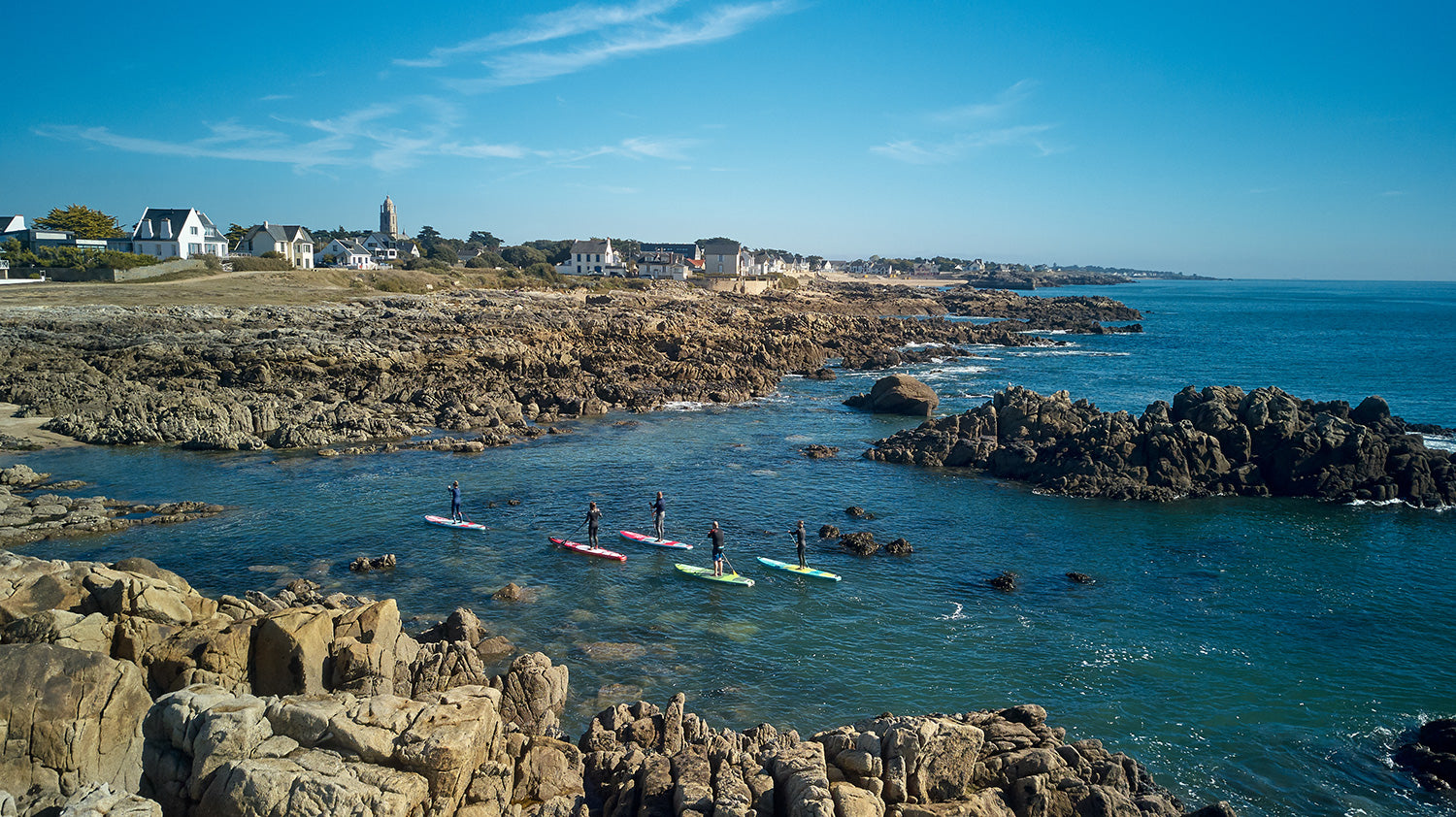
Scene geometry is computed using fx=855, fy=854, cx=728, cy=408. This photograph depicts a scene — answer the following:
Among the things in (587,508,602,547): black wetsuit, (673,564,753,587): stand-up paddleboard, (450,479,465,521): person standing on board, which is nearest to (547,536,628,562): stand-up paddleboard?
(587,508,602,547): black wetsuit

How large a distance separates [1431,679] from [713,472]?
23042 millimetres

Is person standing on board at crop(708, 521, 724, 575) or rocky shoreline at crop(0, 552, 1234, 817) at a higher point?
rocky shoreline at crop(0, 552, 1234, 817)

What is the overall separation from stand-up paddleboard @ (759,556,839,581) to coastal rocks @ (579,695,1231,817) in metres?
10.4

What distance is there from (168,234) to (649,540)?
81.9 m

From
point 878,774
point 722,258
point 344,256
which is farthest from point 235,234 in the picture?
point 878,774

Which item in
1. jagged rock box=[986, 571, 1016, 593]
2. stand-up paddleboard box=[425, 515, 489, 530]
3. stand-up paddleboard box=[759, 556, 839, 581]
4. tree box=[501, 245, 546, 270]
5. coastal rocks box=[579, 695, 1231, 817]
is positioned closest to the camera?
coastal rocks box=[579, 695, 1231, 817]

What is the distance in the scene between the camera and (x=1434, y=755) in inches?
583

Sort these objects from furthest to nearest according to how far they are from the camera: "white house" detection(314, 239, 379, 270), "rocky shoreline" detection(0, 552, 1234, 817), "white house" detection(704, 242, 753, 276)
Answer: "white house" detection(704, 242, 753, 276)
"white house" detection(314, 239, 379, 270)
"rocky shoreline" detection(0, 552, 1234, 817)

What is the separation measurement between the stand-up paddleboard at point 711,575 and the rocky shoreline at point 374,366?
1732 cm

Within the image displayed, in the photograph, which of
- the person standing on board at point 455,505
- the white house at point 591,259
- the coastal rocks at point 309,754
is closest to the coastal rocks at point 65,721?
the coastal rocks at point 309,754

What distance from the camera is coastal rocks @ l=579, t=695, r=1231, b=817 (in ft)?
33.9

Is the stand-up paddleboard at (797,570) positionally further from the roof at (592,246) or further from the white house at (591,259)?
the roof at (592,246)

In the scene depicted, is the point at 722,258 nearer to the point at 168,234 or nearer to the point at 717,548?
the point at 168,234

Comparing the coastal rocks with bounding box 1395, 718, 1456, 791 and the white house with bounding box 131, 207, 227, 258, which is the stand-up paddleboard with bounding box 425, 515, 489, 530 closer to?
the coastal rocks with bounding box 1395, 718, 1456, 791
